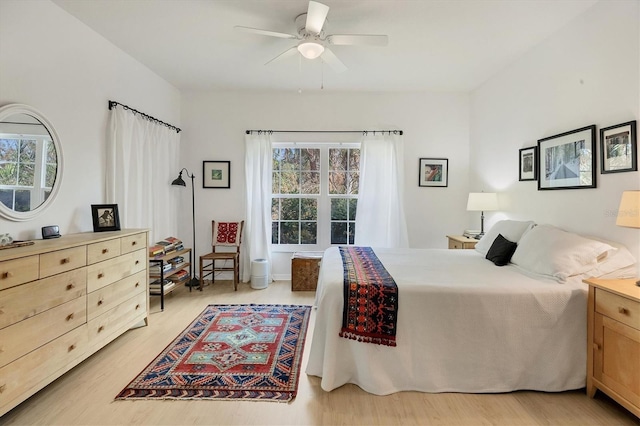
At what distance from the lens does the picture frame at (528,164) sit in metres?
3.01

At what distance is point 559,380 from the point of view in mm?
1942

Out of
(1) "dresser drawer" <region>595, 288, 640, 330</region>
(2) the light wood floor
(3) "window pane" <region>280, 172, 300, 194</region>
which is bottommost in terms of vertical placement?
(2) the light wood floor

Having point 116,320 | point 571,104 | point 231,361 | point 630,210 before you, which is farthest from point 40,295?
point 571,104

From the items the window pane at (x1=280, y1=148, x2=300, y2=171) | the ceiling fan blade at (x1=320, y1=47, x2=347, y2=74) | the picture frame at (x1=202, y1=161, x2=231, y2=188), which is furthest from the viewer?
the window pane at (x1=280, y1=148, x2=300, y2=171)

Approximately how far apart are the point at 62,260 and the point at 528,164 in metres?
4.02

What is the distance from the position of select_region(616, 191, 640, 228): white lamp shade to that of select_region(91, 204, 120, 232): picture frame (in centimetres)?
371

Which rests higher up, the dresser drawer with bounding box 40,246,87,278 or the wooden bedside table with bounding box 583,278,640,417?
the dresser drawer with bounding box 40,246,87,278

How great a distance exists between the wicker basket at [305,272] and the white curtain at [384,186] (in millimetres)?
777

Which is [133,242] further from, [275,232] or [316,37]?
[316,37]

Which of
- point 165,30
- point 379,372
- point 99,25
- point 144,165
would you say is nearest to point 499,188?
point 379,372

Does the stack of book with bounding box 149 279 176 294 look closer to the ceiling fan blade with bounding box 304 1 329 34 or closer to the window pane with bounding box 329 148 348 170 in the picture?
the window pane with bounding box 329 148 348 170

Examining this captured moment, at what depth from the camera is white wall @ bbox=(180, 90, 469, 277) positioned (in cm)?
435

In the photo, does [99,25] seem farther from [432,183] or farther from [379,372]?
[432,183]

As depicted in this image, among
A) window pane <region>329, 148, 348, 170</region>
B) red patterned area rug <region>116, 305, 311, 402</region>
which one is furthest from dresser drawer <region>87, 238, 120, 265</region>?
window pane <region>329, 148, 348, 170</region>
